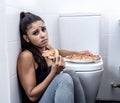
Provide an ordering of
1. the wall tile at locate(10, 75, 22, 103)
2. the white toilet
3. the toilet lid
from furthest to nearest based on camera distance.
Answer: the white toilet < the toilet lid < the wall tile at locate(10, 75, 22, 103)

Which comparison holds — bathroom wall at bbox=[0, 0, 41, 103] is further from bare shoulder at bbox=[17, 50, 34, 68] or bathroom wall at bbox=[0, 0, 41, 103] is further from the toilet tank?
the toilet tank

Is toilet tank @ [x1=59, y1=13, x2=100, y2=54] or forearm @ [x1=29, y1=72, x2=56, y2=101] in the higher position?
toilet tank @ [x1=59, y1=13, x2=100, y2=54]

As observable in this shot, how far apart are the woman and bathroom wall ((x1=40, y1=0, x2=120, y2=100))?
0.70 metres

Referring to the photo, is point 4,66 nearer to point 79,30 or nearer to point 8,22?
point 8,22

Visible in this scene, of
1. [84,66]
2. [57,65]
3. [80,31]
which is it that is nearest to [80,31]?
[80,31]

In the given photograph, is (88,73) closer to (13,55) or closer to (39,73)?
(39,73)

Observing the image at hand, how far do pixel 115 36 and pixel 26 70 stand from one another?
108 centimetres

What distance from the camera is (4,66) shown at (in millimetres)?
1134

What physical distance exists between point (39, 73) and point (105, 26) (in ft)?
3.17

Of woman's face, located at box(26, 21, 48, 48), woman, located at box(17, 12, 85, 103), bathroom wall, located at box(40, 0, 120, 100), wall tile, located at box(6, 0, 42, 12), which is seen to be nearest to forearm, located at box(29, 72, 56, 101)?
woman, located at box(17, 12, 85, 103)

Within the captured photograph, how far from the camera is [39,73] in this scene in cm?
130

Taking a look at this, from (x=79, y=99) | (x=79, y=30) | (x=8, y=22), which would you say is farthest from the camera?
(x=79, y=30)

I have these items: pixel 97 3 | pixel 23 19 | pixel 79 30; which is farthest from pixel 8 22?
pixel 97 3

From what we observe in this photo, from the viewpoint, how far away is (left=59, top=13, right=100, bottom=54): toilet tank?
6.35 ft
